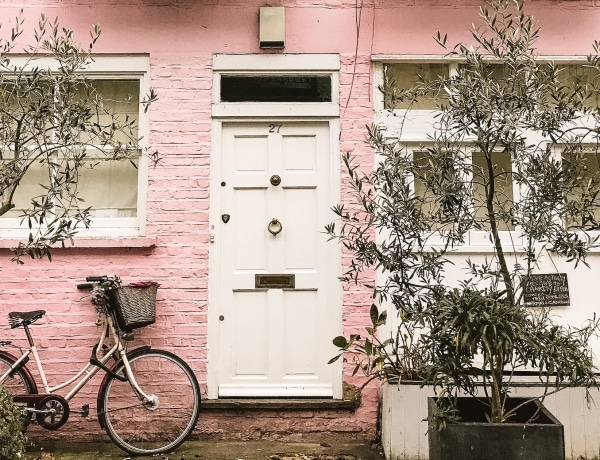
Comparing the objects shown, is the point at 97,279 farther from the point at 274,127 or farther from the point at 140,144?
the point at 274,127

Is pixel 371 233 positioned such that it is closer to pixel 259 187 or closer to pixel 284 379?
pixel 259 187

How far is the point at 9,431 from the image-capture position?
3520 mm

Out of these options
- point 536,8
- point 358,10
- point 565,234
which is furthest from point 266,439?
point 536,8

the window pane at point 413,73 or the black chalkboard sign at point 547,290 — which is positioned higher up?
the window pane at point 413,73

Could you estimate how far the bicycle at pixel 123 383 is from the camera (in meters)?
4.92

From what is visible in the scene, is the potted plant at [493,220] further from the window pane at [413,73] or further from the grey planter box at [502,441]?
the window pane at [413,73]

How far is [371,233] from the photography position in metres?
5.54

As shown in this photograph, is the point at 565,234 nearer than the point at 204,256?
Yes

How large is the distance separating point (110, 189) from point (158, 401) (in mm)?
1997

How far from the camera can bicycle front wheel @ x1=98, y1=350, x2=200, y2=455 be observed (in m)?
5.19

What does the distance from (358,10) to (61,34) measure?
280 centimetres

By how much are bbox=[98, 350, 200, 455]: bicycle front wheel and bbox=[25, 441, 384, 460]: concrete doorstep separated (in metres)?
0.18

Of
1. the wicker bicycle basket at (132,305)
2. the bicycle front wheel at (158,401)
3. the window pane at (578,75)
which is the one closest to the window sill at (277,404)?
the bicycle front wheel at (158,401)

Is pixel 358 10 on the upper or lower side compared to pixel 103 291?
upper
